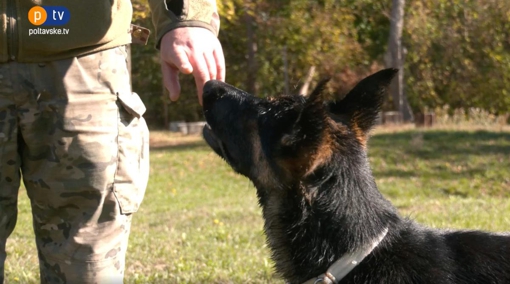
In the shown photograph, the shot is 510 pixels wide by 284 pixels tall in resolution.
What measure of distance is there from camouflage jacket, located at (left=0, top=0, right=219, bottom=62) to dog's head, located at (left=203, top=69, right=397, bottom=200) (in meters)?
0.38

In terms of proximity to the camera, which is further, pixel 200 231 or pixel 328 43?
pixel 328 43

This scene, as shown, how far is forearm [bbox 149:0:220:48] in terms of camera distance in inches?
133

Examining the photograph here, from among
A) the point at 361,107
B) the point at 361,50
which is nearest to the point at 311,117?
the point at 361,107

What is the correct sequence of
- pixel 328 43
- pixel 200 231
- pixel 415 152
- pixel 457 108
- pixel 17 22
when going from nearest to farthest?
pixel 17 22 → pixel 200 231 → pixel 415 152 → pixel 328 43 → pixel 457 108

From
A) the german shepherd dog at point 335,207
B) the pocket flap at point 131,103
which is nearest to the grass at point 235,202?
the german shepherd dog at point 335,207

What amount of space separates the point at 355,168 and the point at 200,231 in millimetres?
5226

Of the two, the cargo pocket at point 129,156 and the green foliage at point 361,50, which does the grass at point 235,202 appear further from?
the green foliage at point 361,50

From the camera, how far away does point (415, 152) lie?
18.2 meters

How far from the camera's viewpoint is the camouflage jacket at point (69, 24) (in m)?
3.21

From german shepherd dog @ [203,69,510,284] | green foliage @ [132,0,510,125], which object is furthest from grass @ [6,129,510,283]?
green foliage @ [132,0,510,125]

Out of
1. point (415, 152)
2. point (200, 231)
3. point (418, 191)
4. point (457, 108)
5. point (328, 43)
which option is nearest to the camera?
point (200, 231)

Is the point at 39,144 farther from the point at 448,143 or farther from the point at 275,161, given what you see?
the point at 448,143

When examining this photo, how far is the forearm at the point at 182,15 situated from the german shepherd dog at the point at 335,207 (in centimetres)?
32

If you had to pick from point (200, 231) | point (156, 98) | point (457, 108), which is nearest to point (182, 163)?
point (156, 98)
